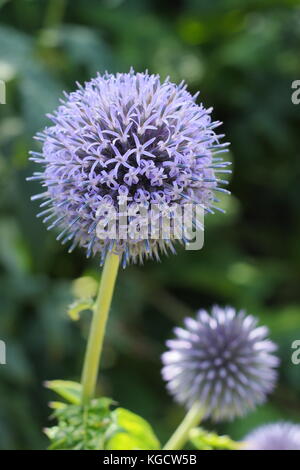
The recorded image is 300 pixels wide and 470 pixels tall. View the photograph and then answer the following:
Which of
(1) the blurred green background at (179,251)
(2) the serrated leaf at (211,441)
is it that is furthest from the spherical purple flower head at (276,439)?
(1) the blurred green background at (179,251)

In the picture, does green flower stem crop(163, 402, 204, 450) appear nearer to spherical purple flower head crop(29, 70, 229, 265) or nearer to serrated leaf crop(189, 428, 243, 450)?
serrated leaf crop(189, 428, 243, 450)

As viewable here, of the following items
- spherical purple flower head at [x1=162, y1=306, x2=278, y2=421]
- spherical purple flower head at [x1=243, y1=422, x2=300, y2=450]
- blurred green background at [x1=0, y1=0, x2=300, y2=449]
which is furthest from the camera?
blurred green background at [x1=0, y1=0, x2=300, y2=449]

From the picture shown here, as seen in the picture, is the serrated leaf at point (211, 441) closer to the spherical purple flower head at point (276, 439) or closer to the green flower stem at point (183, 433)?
the green flower stem at point (183, 433)

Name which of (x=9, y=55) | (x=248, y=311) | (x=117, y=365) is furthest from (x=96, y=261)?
(x=9, y=55)

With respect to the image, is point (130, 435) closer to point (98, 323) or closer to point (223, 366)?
point (98, 323)

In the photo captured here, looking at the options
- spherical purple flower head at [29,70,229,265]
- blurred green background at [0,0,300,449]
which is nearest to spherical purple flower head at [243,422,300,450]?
spherical purple flower head at [29,70,229,265]

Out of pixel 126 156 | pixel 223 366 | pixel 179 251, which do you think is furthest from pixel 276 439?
pixel 179 251

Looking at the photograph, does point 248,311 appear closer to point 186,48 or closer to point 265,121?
point 265,121
